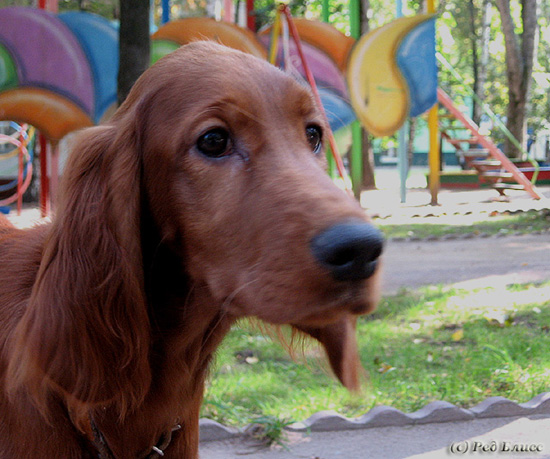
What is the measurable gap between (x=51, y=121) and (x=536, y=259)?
6318mm

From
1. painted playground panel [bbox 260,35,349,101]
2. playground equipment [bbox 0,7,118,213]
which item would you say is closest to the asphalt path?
painted playground panel [bbox 260,35,349,101]

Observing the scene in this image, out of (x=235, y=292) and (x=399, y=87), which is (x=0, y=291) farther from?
(x=399, y=87)

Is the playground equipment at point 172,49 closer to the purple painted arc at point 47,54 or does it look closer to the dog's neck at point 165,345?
the purple painted arc at point 47,54

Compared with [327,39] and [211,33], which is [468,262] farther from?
[327,39]

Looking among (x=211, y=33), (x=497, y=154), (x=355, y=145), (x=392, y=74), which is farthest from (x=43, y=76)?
(x=497, y=154)

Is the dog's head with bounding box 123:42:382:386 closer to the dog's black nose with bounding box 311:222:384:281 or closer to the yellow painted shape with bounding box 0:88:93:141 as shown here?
the dog's black nose with bounding box 311:222:384:281

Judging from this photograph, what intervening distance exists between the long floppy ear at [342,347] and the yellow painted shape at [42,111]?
23.0 ft

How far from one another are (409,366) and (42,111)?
620cm

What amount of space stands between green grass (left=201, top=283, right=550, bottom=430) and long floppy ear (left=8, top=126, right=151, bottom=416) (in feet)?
5.13

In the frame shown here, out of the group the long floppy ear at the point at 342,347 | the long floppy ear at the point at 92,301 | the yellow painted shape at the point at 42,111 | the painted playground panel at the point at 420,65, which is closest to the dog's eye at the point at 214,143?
the long floppy ear at the point at 92,301

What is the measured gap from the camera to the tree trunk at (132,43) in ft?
18.7

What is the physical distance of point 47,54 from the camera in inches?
361

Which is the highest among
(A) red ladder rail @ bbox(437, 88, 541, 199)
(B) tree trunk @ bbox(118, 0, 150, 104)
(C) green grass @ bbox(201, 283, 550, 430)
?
(B) tree trunk @ bbox(118, 0, 150, 104)

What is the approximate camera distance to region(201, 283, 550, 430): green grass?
4.16 metres
